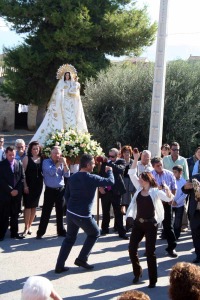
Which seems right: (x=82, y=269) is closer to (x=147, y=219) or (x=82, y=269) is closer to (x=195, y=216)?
(x=147, y=219)

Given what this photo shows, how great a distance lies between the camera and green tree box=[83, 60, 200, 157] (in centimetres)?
2050

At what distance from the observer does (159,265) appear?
27.0ft

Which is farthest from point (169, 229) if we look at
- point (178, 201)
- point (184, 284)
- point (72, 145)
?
point (184, 284)

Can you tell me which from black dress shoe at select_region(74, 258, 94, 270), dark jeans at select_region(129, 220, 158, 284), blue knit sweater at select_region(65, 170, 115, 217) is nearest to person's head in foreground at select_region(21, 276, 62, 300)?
dark jeans at select_region(129, 220, 158, 284)

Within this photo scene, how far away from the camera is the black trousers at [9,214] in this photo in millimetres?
9320

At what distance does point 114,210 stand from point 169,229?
1.62 m

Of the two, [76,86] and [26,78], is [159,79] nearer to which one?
[76,86]

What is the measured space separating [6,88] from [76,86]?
17171mm

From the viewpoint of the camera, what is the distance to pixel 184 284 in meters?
3.39

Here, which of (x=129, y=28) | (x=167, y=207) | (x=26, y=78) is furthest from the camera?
(x=26, y=78)

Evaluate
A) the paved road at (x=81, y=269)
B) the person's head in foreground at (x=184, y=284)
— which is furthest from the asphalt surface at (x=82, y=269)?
the person's head in foreground at (x=184, y=284)

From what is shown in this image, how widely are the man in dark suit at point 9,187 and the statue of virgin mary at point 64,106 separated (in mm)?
3679

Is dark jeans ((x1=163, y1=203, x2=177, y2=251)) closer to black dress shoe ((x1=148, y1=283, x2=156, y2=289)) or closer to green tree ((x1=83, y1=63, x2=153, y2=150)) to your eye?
black dress shoe ((x1=148, y1=283, x2=156, y2=289))

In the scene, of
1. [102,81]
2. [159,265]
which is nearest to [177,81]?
[102,81]
